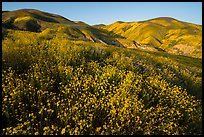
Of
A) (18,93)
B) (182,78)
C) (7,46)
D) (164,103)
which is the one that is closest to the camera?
(18,93)

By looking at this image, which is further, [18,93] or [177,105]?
[177,105]

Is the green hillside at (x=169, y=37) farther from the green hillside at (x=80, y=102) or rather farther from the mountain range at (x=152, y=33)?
the green hillside at (x=80, y=102)

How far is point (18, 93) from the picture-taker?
6859 millimetres

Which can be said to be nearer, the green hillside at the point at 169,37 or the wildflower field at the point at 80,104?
the wildflower field at the point at 80,104

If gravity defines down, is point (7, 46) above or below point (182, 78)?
above

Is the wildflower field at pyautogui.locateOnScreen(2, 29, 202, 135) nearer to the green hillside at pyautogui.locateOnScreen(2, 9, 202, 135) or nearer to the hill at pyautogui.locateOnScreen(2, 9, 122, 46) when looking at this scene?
the green hillside at pyautogui.locateOnScreen(2, 9, 202, 135)

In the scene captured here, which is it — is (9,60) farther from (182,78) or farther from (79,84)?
(182,78)

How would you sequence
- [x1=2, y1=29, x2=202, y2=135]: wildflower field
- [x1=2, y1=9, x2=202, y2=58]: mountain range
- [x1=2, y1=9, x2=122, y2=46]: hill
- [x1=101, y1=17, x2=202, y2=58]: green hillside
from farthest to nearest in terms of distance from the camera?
[x1=101, y1=17, x2=202, y2=58]: green hillside → [x1=2, y1=9, x2=202, y2=58]: mountain range → [x1=2, y1=9, x2=122, y2=46]: hill → [x1=2, y1=29, x2=202, y2=135]: wildflower field

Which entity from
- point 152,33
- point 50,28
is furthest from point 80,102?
point 152,33

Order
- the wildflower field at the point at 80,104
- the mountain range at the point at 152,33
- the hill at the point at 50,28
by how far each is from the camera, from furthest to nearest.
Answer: the mountain range at the point at 152,33
the hill at the point at 50,28
the wildflower field at the point at 80,104

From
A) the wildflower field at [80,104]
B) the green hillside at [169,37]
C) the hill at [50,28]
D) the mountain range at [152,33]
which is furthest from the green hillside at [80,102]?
Answer: the green hillside at [169,37]

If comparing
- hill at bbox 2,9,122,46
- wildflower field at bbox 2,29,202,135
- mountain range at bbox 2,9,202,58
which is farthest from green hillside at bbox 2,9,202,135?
mountain range at bbox 2,9,202,58

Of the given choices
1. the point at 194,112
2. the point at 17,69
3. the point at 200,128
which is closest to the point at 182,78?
the point at 194,112

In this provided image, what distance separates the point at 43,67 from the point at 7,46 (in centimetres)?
210
